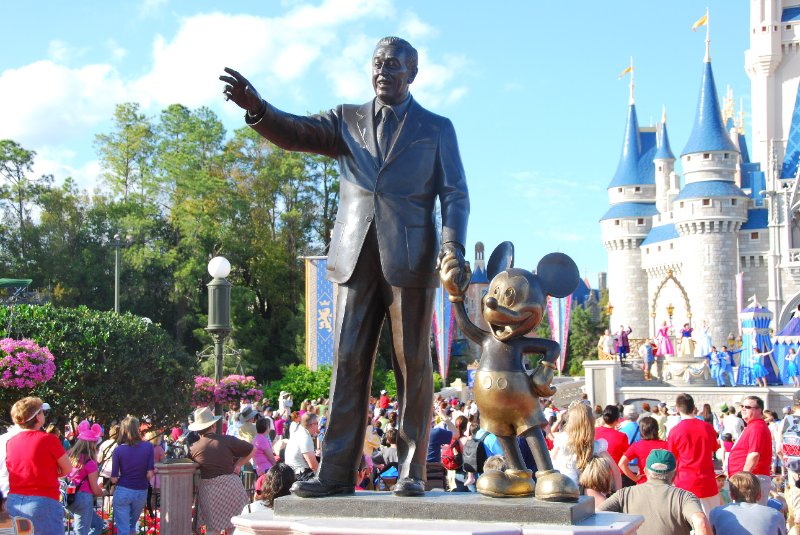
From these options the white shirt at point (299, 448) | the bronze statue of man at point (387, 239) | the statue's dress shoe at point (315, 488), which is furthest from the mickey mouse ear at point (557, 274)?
the white shirt at point (299, 448)

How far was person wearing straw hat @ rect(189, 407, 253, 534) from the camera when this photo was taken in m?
7.67

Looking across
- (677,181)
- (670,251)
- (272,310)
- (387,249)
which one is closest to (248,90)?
(387,249)

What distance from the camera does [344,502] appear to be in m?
4.21

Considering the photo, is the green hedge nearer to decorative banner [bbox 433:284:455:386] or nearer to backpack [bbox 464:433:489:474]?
backpack [bbox 464:433:489:474]

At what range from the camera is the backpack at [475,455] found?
7867mm

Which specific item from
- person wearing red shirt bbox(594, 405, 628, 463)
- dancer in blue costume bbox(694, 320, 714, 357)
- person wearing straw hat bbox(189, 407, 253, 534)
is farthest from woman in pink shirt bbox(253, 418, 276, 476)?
dancer in blue costume bbox(694, 320, 714, 357)

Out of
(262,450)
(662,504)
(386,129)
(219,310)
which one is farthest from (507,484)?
(219,310)

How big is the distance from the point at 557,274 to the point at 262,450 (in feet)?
17.9

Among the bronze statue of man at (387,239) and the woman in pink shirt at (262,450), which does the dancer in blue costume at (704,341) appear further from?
the bronze statue of man at (387,239)

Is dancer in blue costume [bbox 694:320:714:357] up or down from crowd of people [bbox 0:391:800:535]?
up

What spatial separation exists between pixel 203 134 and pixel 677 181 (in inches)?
1235

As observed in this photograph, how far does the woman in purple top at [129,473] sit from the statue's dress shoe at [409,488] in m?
4.34

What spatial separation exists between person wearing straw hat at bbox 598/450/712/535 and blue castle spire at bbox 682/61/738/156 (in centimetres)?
5069

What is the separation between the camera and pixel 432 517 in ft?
13.2
